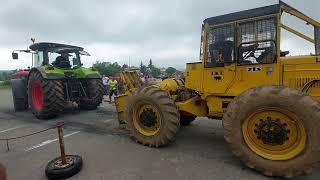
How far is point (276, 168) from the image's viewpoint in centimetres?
433

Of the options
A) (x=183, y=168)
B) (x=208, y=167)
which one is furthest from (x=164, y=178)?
(x=208, y=167)

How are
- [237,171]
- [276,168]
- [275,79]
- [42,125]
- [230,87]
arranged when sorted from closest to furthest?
[276,168] → [237,171] → [275,79] → [230,87] → [42,125]

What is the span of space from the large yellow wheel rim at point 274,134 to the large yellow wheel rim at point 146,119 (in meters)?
1.95

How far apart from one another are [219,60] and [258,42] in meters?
0.79

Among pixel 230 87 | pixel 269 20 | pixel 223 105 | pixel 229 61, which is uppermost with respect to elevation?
pixel 269 20

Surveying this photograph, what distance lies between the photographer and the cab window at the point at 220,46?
211 inches

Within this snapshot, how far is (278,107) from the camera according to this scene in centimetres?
438

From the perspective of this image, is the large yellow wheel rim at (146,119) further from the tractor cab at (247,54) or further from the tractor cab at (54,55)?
the tractor cab at (54,55)

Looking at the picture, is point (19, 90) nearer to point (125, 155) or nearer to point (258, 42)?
point (125, 155)

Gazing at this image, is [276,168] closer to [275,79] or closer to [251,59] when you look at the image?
[275,79]

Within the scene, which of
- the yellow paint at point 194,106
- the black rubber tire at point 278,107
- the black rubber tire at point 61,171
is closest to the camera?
the black rubber tire at point 278,107

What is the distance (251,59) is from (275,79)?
562 mm

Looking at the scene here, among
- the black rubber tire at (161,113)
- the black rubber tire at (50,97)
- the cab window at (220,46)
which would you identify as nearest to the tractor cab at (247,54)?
the cab window at (220,46)

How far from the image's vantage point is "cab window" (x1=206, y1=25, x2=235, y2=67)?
5352 mm
